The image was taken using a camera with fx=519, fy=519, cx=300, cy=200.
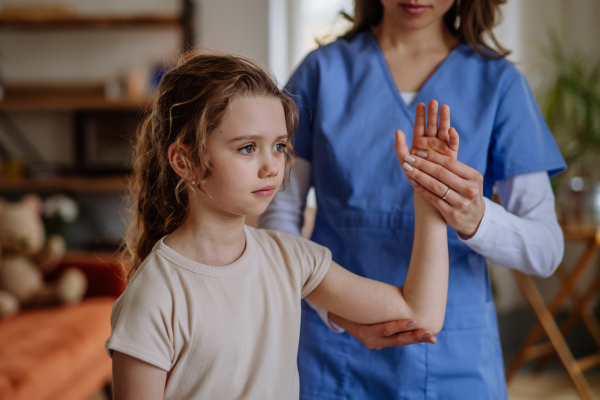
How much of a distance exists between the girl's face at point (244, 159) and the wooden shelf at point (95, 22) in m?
3.52

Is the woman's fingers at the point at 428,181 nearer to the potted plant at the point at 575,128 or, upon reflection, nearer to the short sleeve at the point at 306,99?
the short sleeve at the point at 306,99

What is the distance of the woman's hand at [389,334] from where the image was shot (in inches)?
29.5

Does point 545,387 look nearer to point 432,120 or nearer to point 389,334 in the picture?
point 389,334

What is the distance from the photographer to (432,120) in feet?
2.49

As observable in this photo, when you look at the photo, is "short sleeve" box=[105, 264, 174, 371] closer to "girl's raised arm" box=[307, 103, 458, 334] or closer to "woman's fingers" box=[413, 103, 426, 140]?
"girl's raised arm" box=[307, 103, 458, 334]

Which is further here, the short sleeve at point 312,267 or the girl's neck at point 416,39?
the girl's neck at point 416,39

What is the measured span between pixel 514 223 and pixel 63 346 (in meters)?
1.95

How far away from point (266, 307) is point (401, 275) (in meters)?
0.27

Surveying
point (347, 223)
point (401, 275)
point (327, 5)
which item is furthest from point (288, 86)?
point (327, 5)

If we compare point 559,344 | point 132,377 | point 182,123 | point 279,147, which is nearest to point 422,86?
point 279,147

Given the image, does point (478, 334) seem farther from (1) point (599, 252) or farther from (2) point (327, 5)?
(2) point (327, 5)

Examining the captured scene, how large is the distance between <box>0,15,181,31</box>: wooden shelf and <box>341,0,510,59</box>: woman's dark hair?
10.4 ft

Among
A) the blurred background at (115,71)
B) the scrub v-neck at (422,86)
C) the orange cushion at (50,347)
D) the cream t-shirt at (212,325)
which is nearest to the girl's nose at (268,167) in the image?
the cream t-shirt at (212,325)

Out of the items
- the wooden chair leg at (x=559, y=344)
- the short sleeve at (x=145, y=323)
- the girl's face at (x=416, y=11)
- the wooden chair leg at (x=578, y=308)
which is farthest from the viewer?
the wooden chair leg at (x=578, y=308)
